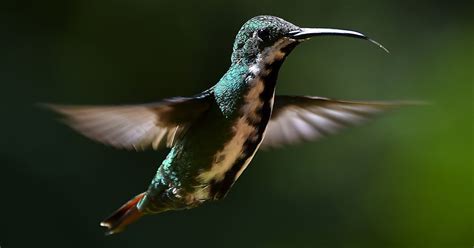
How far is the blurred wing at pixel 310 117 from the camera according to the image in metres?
1.41

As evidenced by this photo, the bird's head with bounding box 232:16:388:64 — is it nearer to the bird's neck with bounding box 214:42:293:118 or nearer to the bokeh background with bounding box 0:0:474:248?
the bird's neck with bounding box 214:42:293:118

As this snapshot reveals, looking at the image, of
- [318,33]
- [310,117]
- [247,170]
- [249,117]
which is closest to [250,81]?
[249,117]

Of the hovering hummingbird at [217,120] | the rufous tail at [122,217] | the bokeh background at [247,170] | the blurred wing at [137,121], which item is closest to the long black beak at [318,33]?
the hovering hummingbird at [217,120]

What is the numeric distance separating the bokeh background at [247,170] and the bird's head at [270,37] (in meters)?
1.70

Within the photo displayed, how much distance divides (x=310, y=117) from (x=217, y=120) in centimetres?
32

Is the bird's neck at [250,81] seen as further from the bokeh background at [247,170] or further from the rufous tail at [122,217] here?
the bokeh background at [247,170]

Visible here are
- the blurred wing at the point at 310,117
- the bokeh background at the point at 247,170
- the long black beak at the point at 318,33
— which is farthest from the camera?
the bokeh background at the point at 247,170

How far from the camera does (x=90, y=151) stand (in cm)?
297

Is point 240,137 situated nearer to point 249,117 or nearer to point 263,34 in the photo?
point 249,117

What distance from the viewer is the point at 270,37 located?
1.12 m

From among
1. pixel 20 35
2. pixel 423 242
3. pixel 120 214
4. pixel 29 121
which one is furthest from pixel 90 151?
pixel 120 214

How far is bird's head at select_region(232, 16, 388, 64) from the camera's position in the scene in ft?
3.56

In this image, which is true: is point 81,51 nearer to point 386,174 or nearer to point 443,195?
point 386,174

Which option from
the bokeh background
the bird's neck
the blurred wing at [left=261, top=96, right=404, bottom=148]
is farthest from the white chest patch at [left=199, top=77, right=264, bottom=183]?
the bokeh background
